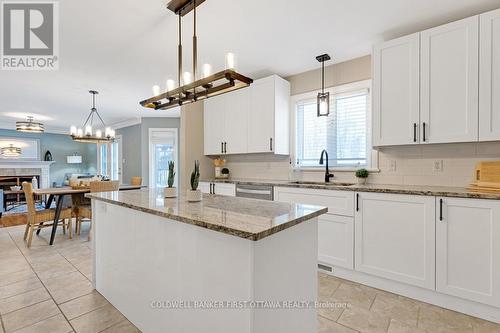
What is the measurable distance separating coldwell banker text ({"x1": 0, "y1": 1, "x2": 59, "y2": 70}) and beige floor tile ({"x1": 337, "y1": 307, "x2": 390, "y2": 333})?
3.44 metres

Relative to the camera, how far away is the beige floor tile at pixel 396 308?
76.3 inches

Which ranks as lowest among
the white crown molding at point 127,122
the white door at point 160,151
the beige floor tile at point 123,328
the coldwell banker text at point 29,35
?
the beige floor tile at point 123,328

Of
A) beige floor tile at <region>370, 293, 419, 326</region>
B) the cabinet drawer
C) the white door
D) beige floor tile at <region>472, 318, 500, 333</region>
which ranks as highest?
the white door

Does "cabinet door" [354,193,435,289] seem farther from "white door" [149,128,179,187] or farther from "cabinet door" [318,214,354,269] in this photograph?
"white door" [149,128,179,187]

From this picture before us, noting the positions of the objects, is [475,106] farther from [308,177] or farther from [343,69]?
[308,177]

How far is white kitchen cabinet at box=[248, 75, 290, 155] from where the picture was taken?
3418mm

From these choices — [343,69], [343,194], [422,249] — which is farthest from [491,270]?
[343,69]

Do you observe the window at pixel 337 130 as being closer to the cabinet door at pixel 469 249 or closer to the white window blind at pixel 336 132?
the white window blind at pixel 336 132

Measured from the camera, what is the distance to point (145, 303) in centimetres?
174

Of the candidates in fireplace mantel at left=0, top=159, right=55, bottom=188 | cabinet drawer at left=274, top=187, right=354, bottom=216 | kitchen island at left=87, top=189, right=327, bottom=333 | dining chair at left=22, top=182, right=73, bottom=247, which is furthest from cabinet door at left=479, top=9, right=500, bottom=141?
fireplace mantel at left=0, top=159, right=55, bottom=188

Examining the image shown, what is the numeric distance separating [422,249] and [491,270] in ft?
1.42

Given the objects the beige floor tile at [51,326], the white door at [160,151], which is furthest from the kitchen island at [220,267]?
the white door at [160,151]

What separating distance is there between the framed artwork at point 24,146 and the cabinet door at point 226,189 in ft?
26.7

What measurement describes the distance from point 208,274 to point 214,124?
3165 mm
